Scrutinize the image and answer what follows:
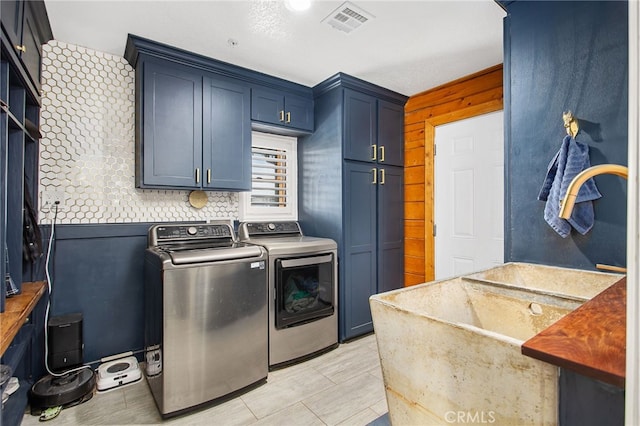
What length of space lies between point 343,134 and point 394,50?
799 mm

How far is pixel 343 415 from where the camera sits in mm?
1910

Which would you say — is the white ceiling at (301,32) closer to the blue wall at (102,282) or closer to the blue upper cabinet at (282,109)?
the blue upper cabinet at (282,109)

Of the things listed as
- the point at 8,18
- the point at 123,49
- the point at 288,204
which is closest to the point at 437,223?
the point at 288,204

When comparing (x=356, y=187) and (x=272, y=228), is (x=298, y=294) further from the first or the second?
(x=356, y=187)

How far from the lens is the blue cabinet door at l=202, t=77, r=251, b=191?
102 inches

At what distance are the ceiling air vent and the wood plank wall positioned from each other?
144cm

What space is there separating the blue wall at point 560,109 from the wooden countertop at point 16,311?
7.87 feet

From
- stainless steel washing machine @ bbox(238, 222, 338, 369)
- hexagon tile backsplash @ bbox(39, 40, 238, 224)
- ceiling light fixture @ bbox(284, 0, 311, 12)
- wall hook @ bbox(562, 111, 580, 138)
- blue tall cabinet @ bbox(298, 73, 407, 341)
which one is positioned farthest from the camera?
blue tall cabinet @ bbox(298, 73, 407, 341)

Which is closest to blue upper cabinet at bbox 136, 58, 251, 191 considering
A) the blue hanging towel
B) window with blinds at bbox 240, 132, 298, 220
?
window with blinds at bbox 240, 132, 298, 220

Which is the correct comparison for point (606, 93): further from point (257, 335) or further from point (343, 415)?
point (257, 335)

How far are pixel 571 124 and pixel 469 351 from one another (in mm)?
1397

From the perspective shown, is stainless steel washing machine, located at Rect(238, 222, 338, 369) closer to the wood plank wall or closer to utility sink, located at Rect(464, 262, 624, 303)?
the wood plank wall

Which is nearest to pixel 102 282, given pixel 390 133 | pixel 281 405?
pixel 281 405

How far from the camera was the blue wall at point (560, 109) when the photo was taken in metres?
1.46
